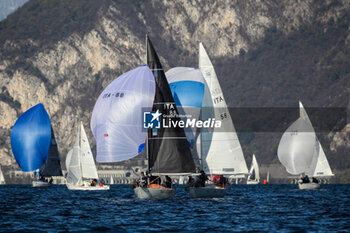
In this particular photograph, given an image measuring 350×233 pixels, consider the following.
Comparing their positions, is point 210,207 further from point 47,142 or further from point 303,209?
point 47,142

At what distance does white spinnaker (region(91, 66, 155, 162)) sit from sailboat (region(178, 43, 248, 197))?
6271mm

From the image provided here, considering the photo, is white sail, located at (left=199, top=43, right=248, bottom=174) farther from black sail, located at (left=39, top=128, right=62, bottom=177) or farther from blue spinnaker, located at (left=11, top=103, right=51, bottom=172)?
black sail, located at (left=39, top=128, right=62, bottom=177)

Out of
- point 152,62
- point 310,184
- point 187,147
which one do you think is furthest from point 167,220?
point 310,184

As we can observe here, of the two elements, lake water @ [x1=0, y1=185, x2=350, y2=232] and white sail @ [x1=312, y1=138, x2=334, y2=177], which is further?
white sail @ [x1=312, y1=138, x2=334, y2=177]

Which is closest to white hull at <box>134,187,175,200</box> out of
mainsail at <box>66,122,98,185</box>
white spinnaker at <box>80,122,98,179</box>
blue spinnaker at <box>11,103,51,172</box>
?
mainsail at <box>66,122,98,185</box>

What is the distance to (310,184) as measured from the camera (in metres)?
102

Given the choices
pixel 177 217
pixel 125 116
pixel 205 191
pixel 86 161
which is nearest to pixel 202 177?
pixel 205 191

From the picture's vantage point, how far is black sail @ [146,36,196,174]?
61.0m

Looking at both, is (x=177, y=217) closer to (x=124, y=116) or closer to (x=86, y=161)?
(x=124, y=116)

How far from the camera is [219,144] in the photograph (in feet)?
220

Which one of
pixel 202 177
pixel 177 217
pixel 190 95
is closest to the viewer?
pixel 177 217

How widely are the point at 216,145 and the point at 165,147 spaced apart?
7.22 metres

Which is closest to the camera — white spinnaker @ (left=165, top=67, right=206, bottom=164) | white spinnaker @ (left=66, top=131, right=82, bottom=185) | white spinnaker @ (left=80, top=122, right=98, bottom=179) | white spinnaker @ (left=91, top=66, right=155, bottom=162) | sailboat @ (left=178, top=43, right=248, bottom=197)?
white spinnaker @ (left=91, top=66, right=155, bottom=162)

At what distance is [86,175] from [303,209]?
5623 cm
